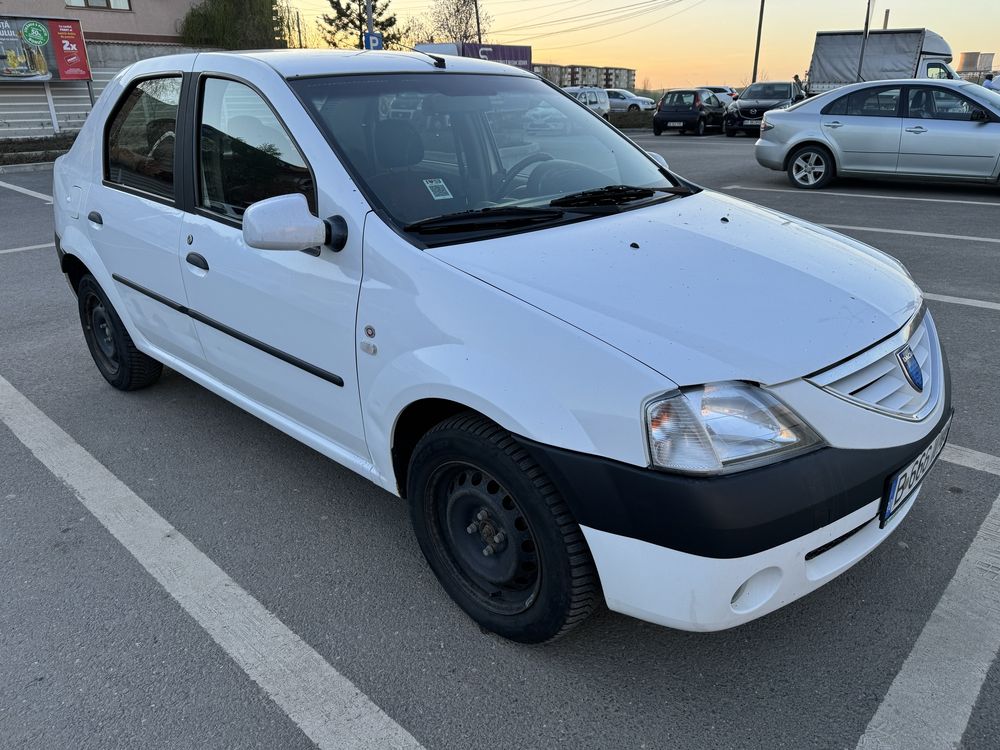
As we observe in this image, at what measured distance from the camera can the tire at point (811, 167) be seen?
10.6 meters

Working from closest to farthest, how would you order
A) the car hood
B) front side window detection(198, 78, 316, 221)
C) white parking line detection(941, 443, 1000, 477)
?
the car hood → front side window detection(198, 78, 316, 221) → white parking line detection(941, 443, 1000, 477)

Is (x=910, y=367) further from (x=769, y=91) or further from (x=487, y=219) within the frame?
(x=769, y=91)

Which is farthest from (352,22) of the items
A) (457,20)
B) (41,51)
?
(41,51)

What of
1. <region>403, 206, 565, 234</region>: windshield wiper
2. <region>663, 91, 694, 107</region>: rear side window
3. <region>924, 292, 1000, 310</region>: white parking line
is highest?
<region>663, 91, 694, 107</region>: rear side window

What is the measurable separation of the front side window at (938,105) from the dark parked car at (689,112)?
13.6 meters

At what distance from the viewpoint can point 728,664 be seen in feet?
7.33

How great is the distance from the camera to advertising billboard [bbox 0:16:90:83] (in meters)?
21.2

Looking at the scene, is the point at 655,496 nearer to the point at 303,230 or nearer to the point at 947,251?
the point at 303,230

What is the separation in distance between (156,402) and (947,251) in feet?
22.4

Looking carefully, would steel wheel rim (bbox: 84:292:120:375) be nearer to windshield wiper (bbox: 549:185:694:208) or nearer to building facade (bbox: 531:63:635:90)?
windshield wiper (bbox: 549:185:694:208)

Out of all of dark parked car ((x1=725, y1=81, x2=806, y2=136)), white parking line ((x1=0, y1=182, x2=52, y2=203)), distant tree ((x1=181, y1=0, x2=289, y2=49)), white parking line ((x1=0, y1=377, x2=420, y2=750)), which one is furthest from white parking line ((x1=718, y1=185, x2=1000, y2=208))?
distant tree ((x1=181, y1=0, x2=289, y2=49))

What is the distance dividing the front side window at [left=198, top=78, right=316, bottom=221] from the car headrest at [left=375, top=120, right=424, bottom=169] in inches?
10.6

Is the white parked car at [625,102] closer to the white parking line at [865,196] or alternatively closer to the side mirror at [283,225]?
the white parking line at [865,196]

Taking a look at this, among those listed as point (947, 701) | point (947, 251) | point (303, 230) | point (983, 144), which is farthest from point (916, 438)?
point (983, 144)
